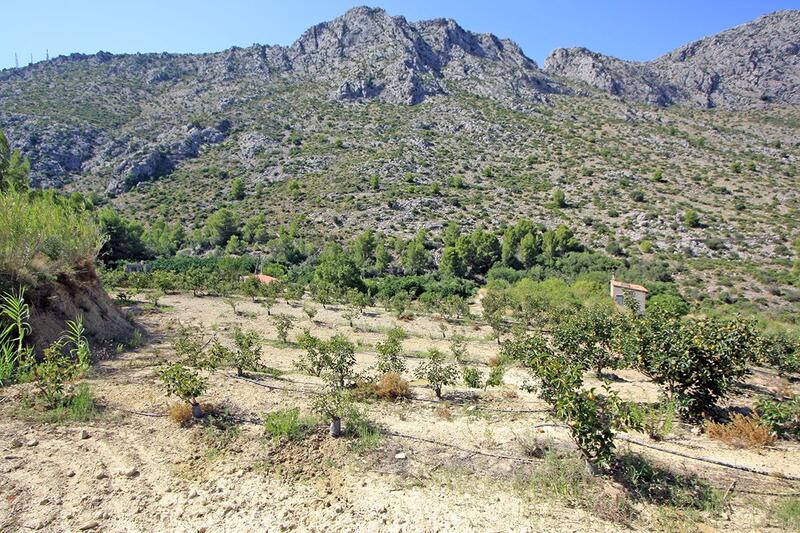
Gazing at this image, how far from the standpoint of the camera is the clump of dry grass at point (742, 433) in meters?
6.48

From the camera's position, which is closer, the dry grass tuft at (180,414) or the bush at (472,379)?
the dry grass tuft at (180,414)

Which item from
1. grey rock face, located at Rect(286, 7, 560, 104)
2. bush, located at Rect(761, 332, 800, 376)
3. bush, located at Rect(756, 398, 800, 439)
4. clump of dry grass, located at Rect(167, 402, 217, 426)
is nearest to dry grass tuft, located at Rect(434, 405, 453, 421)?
clump of dry grass, located at Rect(167, 402, 217, 426)

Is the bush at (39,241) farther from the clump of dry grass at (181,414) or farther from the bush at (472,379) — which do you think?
the bush at (472,379)

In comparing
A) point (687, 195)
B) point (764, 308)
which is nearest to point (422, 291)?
point (764, 308)

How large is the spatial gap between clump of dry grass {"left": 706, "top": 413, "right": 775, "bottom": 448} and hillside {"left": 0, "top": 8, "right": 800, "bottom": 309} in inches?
1237

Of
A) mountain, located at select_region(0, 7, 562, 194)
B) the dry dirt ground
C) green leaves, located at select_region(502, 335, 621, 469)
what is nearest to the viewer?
the dry dirt ground

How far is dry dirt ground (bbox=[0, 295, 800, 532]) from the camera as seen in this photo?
4.32 m

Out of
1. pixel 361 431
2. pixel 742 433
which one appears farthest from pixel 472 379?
pixel 742 433

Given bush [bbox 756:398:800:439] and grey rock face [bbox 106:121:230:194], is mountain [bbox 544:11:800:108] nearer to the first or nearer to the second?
grey rock face [bbox 106:121:230:194]

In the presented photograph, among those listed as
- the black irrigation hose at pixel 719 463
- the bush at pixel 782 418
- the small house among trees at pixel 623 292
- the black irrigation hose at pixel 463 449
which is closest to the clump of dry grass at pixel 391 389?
the black irrigation hose at pixel 463 449

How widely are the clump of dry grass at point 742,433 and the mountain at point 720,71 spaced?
96693mm

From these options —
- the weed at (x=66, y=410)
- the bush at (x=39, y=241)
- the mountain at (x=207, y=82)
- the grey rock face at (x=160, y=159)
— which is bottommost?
the weed at (x=66, y=410)

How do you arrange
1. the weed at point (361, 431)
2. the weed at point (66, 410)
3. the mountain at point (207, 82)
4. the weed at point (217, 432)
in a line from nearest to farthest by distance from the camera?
the weed at point (217, 432) < the weed at point (361, 431) < the weed at point (66, 410) < the mountain at point (207, 82)

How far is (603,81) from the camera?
88.3m
